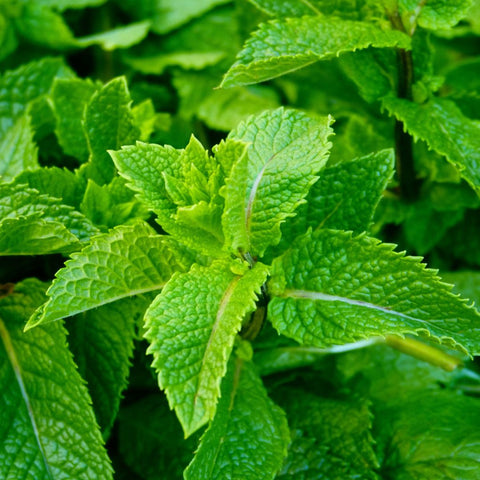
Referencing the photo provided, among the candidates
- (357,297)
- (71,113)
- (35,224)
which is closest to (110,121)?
(71,113)

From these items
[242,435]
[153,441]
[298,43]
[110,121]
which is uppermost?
[298,43]

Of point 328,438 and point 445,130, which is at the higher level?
point 445,130

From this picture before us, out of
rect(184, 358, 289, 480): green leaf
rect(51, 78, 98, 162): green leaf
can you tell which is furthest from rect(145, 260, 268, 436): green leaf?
rect(51, 78, 98, 162): green leaf

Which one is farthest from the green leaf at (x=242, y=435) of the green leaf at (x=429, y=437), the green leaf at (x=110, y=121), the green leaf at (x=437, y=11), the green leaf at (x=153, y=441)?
the green leaf at (x=437, y=11)

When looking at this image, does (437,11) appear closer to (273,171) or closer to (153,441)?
(273,171)

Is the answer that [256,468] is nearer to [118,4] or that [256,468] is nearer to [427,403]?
[427,403]

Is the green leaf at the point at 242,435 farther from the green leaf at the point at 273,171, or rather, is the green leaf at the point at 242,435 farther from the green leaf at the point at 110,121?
the green leaf at the point at 110,121

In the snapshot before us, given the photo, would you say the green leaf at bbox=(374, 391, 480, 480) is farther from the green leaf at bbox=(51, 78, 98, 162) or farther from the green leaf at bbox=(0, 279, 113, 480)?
the green leaf at bbox=(51, 78, 98, 162)
